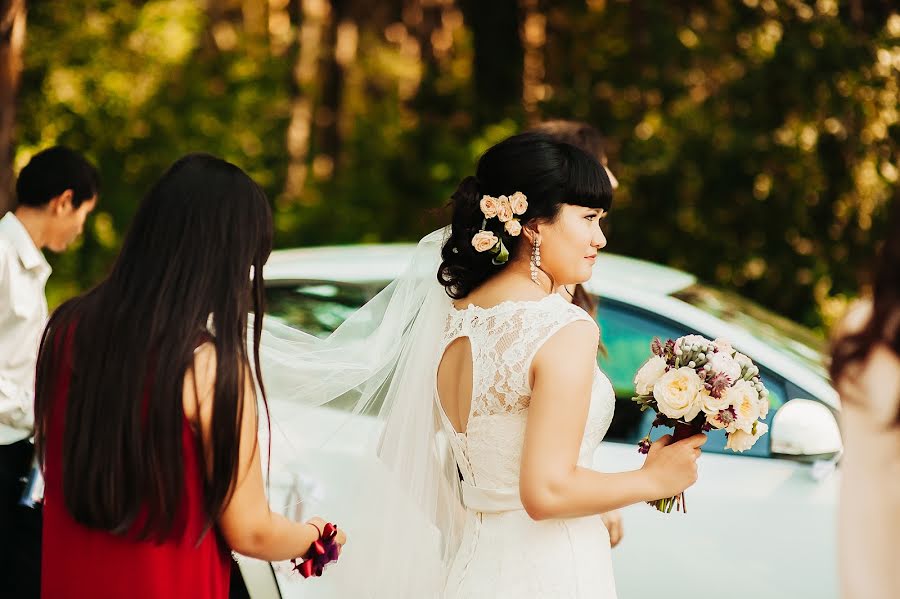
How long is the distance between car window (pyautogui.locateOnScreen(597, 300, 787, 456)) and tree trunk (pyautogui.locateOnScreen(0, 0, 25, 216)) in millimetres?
3151

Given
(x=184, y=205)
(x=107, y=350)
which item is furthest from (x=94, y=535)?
(x=184, y=205)

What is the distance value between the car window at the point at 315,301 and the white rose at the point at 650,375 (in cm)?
172

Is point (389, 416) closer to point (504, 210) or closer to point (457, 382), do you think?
point (457, 382)

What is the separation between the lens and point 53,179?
378cm

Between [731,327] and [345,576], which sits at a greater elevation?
[731,327]

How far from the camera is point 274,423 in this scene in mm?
3221

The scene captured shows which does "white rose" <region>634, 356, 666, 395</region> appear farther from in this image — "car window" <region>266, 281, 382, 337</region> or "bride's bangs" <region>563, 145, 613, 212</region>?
"car window" <region>266, 281, 382, 337</region>

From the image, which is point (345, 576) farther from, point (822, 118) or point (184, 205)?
point (822, 118)

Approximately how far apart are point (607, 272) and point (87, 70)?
6.18 metres

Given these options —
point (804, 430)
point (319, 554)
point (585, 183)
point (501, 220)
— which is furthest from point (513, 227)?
point (804, 430)

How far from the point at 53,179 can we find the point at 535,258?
1912 mm

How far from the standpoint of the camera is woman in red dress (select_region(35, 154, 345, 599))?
2088 millimetres

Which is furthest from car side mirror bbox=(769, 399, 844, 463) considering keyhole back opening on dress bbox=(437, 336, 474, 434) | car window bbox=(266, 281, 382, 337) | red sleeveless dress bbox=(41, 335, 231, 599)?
red sleeveless dress bbox=(41, 335, 231, 599)

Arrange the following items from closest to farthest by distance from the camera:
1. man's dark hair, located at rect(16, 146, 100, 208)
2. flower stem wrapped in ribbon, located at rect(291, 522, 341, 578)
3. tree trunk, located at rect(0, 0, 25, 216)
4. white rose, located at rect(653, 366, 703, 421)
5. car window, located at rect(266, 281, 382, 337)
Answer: flower stem wrapped in ribbon, located at rect(291, 522, 341, 578) → white rose, located at rect(653, 366, 703, 421) → man's dark hair, located at rect(16, 146, 100, 208) → car window, located at rect(266, 281, 382, 337) → tree trunk, located at rect(0, 0, 25, 216)
